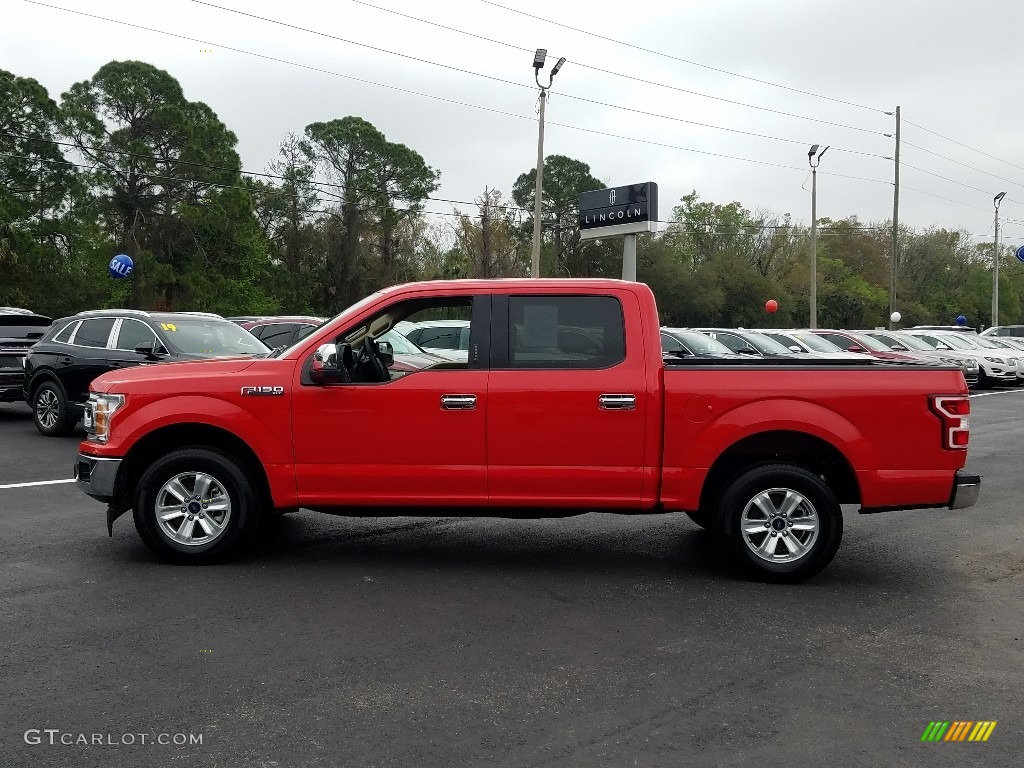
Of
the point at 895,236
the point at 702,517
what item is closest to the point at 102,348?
the point at 702,517

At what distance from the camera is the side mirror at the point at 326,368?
6.34 meters

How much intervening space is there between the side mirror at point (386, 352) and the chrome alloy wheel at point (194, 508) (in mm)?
1382

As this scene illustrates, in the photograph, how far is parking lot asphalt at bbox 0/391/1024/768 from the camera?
3.84 metres

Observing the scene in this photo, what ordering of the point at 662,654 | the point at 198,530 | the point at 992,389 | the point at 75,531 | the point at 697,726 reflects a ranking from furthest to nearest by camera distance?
the point at 992,389 → the point at 75,531 → the point at 198,530 → the point at 662,654 → the point at 697,726

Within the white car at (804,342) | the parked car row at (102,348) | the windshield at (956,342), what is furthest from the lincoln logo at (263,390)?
the windshield at (956,342)

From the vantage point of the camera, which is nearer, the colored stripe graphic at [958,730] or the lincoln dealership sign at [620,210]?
the colored stripe graphic at [958,730]

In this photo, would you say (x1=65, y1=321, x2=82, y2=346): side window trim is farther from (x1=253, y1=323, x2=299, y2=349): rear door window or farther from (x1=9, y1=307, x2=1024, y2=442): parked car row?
(x1=253, y1=323, x2=299, y2=349): rear door window

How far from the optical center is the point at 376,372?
6.45 m

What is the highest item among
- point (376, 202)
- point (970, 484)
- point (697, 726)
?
point (376, 202)

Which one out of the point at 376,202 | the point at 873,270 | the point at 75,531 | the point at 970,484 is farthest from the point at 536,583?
the point at 873,270

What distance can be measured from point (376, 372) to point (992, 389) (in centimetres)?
2681

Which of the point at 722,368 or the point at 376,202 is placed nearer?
the point at 722,368

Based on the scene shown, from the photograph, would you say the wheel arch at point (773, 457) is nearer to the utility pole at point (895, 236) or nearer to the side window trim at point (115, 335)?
the side window trim at point (115, 335)

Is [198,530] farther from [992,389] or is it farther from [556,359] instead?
[992,389]
